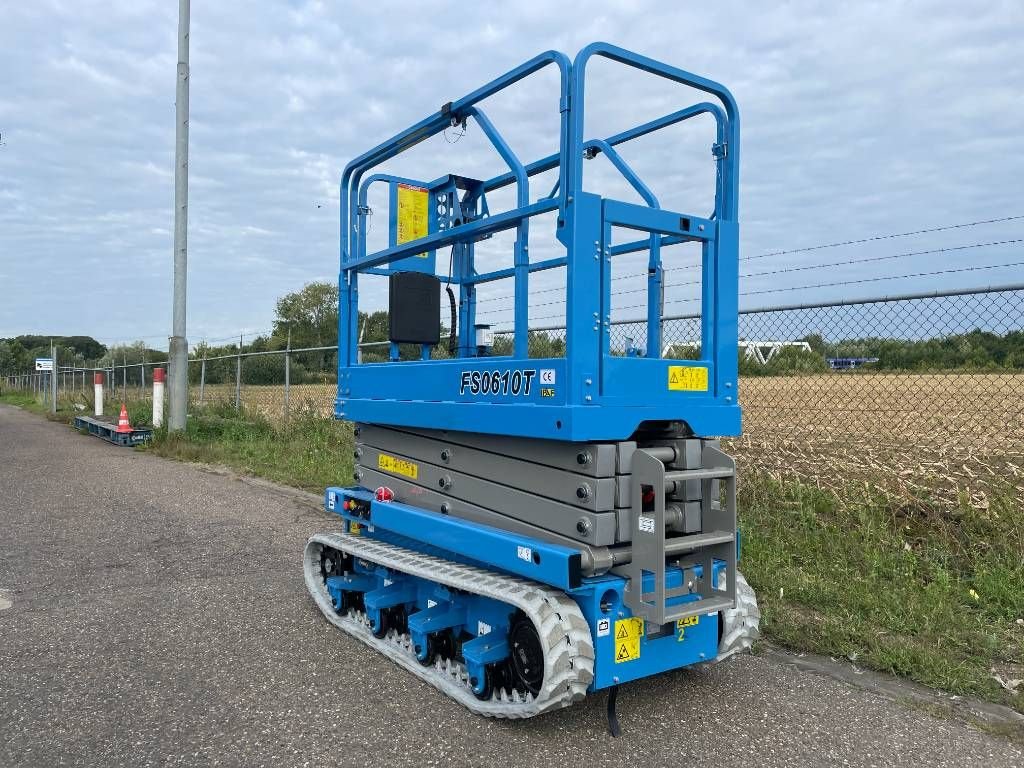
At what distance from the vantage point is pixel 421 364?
409 cm

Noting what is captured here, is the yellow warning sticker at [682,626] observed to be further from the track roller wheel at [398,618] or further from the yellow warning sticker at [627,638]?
the track roller wheel at [398,618]

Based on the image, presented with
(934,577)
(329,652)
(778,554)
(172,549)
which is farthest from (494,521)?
(172,549)

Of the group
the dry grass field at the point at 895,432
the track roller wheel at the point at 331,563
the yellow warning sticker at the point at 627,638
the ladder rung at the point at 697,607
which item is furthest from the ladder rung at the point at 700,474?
the dry grass field at the point at 895,432

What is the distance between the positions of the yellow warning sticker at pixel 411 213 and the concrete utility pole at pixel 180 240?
9.76 meters

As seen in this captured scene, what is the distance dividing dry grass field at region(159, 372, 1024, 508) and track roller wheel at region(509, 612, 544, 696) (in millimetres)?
3297

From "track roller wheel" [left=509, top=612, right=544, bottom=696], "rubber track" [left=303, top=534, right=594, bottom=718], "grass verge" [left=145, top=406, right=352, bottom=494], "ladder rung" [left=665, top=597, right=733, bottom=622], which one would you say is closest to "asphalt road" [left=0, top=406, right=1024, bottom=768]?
"rubber track" [left=303, top=534, right=594, bottom=718]

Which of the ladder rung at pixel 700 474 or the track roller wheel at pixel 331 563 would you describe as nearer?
the ladder rung at pixel 700 474

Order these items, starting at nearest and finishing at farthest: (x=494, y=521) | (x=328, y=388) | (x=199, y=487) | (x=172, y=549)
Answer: (x=494, y=521) → (x=172, y=549) → (x=199, y=487) → (x=328, y=388)

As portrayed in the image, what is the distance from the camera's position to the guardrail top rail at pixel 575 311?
10.5ft

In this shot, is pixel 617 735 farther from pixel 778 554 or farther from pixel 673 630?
pixel 778 554

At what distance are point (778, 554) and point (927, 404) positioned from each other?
171 centimetres

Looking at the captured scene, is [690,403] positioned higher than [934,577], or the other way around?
[690,403]

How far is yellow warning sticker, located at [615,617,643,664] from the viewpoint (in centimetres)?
322

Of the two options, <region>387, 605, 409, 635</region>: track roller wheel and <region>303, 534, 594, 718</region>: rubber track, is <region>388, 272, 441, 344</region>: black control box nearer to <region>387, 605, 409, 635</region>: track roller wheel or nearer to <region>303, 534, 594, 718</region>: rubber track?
<region>303, 534, 594, 718</region>: rubber track
